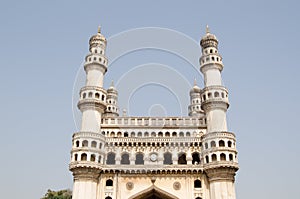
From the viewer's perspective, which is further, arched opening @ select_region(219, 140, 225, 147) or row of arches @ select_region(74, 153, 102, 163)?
arched opening @ select_region(219, 140, 225, 147)

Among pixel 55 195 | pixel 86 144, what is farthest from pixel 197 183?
pixel 55 195

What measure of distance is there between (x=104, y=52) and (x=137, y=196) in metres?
21.3

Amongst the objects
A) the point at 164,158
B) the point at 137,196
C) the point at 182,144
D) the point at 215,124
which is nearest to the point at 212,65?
the point at 215,124

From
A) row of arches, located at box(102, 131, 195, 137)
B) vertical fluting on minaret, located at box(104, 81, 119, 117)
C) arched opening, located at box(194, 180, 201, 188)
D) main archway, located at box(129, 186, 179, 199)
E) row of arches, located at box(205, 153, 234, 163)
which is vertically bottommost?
main archway, located at box(129, 186, 179, 199)

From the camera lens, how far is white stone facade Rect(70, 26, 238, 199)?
113 ft

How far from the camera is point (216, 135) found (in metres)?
35.6

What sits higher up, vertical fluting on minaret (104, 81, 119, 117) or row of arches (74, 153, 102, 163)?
vertical fluting on minaret (104, 81, 119, 117)

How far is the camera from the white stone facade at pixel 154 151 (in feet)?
113

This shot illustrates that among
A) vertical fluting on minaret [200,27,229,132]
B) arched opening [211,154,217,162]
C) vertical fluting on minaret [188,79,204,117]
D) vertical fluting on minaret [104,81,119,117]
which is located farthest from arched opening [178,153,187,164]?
vertical fluting on minaret [188,79,204,117]

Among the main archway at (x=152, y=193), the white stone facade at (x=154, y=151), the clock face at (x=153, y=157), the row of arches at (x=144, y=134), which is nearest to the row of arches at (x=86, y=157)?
the white stone facade at (x=154, y=151)

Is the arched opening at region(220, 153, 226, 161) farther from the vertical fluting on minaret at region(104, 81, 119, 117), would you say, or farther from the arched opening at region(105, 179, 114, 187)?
the vertical fluting on minaret at region(104, 81, 119, 117)

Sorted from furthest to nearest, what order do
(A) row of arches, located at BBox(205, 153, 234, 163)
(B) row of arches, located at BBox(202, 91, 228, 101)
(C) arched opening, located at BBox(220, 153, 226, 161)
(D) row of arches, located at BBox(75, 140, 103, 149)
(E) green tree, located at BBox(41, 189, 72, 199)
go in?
(E) green tree, located at BBox(41, 189, 72, 199)
(B) row of arches, located at BBox(202, 91, 228, 101)
(D) row of arches, located at BBox(75, 140, 103, 149)
(C) arched opening, located at BBox(220, 153, 226, 161)
(A) row of arches, located at BBox(205, 153, 234, 163)

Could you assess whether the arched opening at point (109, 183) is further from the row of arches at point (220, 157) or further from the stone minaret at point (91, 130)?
the row of arches at point (220, 157)

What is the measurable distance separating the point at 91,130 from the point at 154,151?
8.49 metres
